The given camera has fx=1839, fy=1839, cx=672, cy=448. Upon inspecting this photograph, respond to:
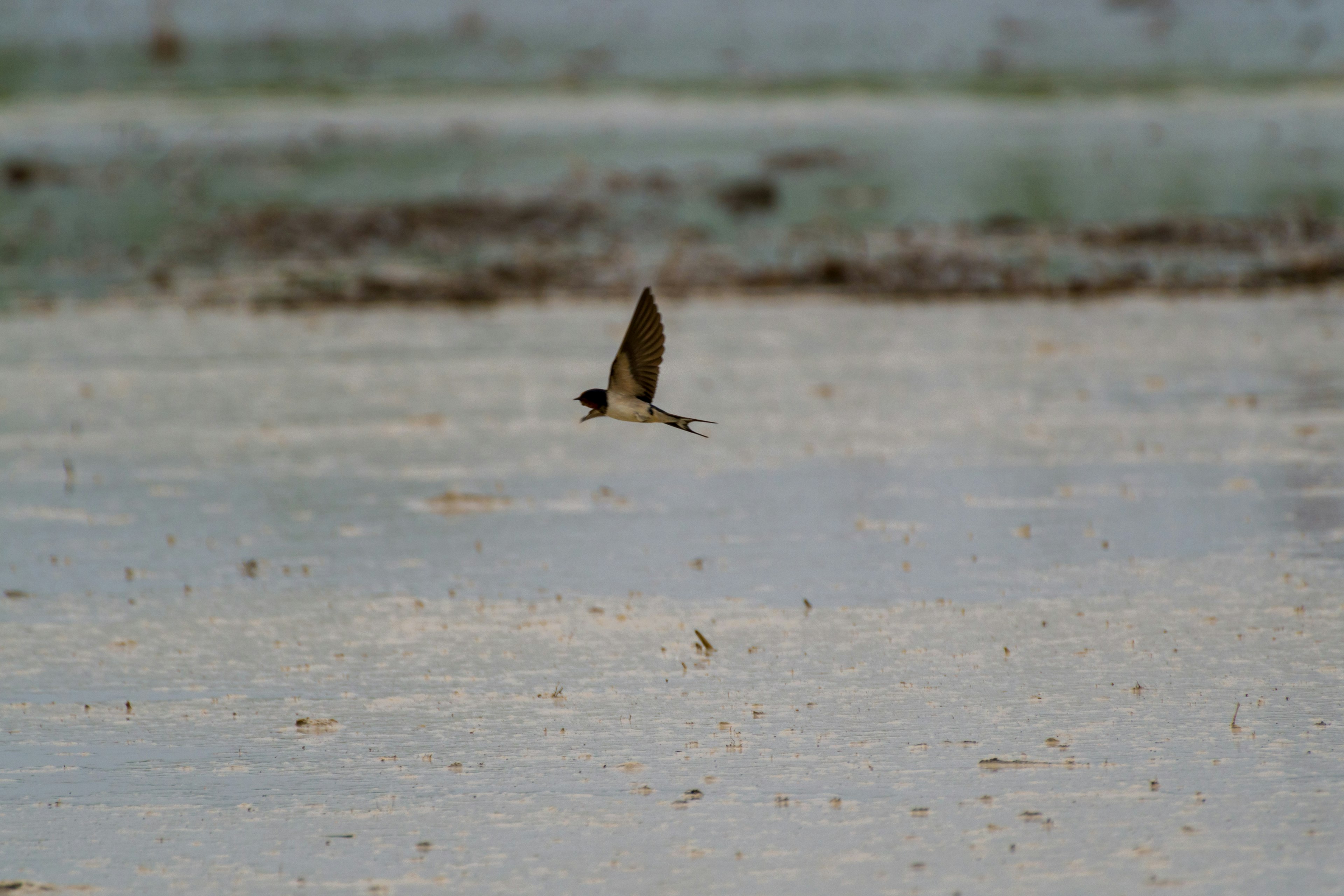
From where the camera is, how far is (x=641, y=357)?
246 inches

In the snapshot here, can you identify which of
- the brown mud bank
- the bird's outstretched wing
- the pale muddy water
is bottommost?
the pale muddy water

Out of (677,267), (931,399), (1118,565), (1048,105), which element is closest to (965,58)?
(1048,105)

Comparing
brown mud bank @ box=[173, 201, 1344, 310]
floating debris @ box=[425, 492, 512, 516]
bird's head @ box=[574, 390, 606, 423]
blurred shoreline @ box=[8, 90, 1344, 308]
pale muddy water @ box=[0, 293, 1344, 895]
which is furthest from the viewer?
blurred shoreline @ box=[8, 90, 1344, 308]

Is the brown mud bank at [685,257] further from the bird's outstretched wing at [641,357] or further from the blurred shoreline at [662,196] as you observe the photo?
the bird's outstretched wing at [641,357]

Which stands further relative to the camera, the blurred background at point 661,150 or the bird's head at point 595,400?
the blurred background at point 661,150

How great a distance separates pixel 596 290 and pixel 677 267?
1.72 m

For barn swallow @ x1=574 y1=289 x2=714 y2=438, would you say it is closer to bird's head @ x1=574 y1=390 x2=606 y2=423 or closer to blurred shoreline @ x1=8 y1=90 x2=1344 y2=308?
bird's head @ x1=574 y1=390 x2=606 y2=423

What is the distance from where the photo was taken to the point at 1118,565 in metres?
8.08

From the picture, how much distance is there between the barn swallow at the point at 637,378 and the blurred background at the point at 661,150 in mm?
12299

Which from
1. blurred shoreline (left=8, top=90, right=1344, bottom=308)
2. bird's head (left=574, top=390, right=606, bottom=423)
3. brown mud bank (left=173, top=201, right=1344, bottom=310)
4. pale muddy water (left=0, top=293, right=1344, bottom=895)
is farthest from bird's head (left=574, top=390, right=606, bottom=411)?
blurred shoreline (left=8, top=90, right=1344, bottom=308)

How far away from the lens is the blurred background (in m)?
20.8

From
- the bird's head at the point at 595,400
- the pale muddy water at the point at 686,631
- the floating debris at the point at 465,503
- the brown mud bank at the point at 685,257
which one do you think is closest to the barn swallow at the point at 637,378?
the bird's head at the point at 595,400

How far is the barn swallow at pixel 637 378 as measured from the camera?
19.9ft

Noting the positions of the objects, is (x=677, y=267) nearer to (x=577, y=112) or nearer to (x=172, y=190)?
(x=172, y=190)
